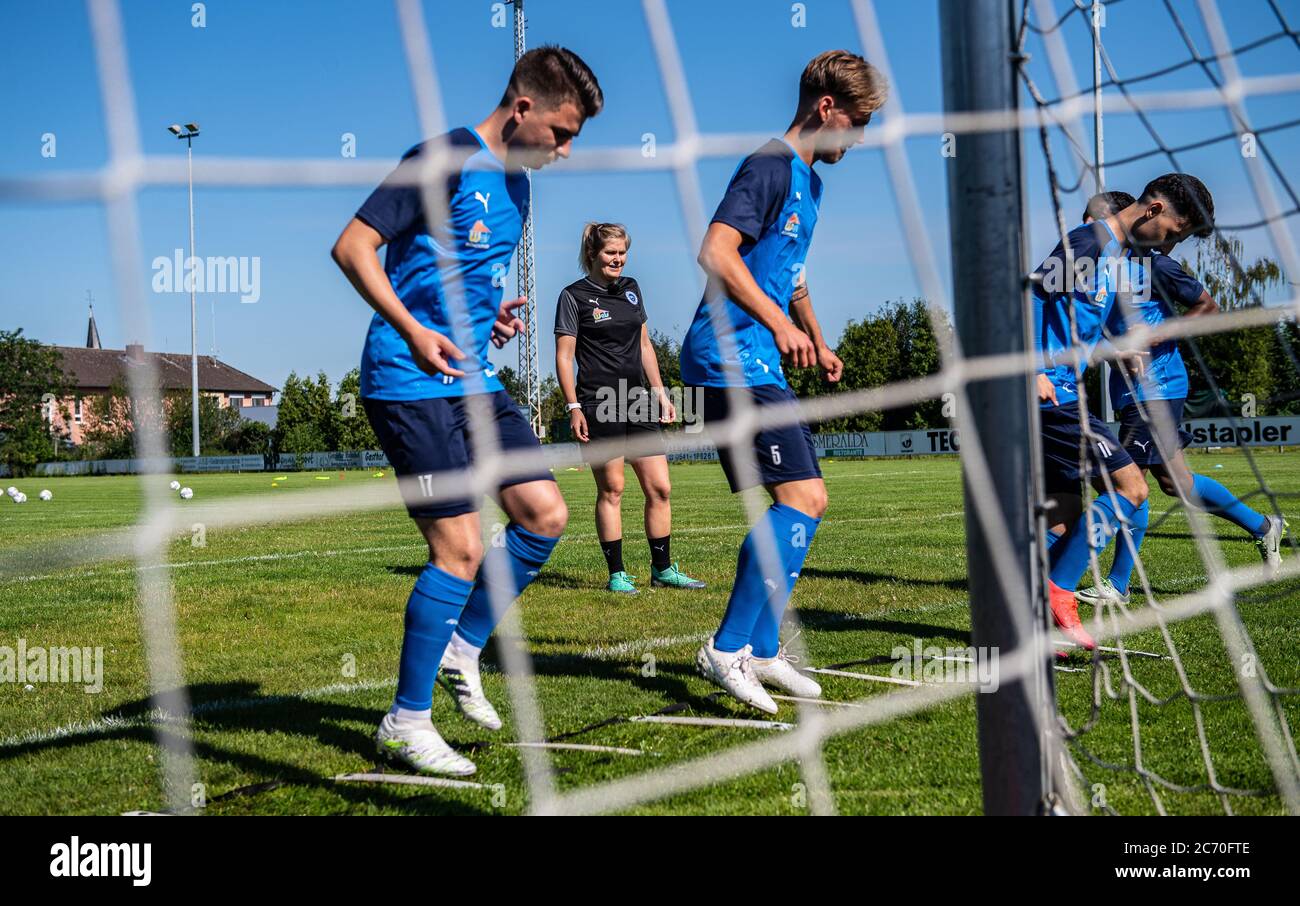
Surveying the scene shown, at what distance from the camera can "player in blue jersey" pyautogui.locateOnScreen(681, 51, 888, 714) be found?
319 cm

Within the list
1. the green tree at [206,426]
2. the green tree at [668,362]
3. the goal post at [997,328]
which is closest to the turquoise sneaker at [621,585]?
the goal post at [997,328]

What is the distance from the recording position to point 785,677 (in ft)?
11.0

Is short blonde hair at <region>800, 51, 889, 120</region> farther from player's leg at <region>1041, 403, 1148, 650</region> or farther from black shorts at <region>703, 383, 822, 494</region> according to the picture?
player's leg at <region>1041, 403, 1148, 650</region>

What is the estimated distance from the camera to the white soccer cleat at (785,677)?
332cm

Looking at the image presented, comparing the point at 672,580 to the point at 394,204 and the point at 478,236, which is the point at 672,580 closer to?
the point at 478,236

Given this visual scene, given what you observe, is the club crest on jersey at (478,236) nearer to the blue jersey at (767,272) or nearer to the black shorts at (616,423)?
the blue jersey at (767,272)

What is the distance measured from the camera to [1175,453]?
453 cm

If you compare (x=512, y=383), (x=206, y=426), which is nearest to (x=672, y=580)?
(x=512, y=383)

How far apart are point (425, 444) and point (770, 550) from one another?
1113mm

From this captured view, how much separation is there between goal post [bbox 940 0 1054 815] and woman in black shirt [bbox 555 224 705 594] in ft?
13.3

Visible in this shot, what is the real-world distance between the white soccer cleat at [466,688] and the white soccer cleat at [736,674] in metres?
0.65
